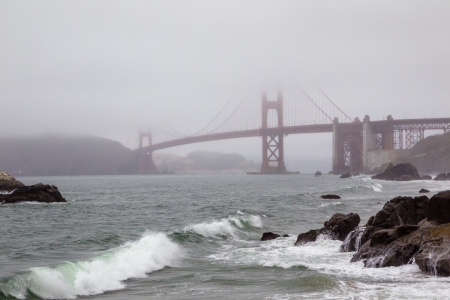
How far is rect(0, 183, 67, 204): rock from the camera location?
26.9m

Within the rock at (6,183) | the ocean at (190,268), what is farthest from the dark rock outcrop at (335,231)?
the rock at (6,183)

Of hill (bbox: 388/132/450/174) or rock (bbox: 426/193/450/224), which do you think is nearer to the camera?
rock (bbox: 426/193/450/224)

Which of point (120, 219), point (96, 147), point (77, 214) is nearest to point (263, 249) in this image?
point (120, 219)

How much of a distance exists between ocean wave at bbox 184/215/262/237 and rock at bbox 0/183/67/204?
15.0m

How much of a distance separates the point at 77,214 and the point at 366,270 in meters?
16.6

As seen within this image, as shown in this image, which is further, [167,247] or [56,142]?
[56,142]

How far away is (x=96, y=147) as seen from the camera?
168 meters

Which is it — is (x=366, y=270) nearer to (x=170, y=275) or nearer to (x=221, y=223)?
(x=170, y=275)

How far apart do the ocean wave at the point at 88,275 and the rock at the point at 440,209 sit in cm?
552

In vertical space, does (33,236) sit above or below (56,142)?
below

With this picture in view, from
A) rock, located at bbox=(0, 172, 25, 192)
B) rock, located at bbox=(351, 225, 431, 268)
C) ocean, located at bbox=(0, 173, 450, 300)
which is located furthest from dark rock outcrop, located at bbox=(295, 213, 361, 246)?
rock, located at bbox=(0, 172, 25, 192)

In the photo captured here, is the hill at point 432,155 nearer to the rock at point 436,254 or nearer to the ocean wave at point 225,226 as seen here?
the ocean wave at point 225,226

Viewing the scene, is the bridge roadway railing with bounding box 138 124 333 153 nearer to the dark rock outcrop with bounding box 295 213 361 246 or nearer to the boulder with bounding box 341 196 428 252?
the boulder with bounding box 341 196 428 252

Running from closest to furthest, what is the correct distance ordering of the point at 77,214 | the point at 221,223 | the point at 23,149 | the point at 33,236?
the point at 33,236 → the point at 221,223 → the point at 77,214 → the point at 23,149
